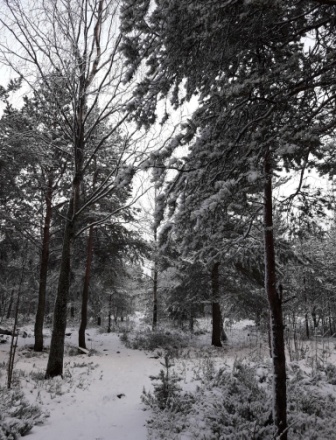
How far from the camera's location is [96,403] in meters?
5.77

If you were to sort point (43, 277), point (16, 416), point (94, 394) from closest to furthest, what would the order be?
point (16, 416) < point (94, 394) < point (43, 277)

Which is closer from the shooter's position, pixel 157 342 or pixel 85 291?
pixel 85 291

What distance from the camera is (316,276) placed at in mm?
16891

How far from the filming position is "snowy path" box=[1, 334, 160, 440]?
4328 mm

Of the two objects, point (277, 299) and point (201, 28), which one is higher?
point (201, 28)

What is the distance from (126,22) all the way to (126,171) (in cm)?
218

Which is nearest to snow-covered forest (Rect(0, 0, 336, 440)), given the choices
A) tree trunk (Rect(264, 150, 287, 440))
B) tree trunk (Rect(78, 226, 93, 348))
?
tree trunk (Rect(264, 150, 287, 440))

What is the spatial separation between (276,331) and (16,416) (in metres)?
4.66

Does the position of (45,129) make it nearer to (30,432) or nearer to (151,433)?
(30,432)

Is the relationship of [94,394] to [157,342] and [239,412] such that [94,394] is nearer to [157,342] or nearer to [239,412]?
[239,412]

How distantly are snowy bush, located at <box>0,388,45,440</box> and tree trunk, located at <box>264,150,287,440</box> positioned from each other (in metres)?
3.94

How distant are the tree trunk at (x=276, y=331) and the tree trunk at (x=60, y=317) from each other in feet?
18.2

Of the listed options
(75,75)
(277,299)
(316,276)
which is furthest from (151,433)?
(316,276)

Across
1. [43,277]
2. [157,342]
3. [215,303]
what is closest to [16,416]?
[43,277]
